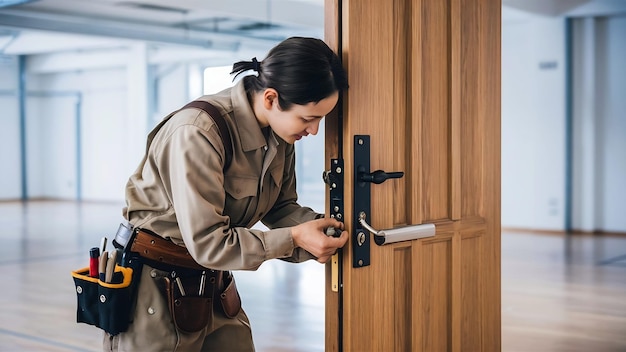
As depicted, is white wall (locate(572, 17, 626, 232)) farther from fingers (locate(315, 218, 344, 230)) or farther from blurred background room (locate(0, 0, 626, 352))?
fingers (locate(315, 218, 344, 230))

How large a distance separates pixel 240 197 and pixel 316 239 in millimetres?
243

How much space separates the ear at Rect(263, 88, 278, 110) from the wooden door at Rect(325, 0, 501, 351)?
0.62 feet

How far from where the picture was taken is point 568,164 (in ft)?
31.0

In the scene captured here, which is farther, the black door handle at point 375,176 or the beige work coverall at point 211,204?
the black door handle at point 375,176

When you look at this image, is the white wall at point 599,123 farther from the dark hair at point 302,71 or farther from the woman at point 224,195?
the dark hair at point 302,71

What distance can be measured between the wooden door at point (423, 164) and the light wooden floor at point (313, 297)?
1703 millimetres

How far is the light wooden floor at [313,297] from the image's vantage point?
420cm

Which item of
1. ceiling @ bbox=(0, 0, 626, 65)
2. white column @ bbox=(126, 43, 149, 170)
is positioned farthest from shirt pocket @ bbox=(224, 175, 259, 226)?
white column @ bbox=(126, 43, 149, 170)

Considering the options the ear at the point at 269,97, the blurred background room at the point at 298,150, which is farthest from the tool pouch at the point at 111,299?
the blurred background room at the point at 298,150

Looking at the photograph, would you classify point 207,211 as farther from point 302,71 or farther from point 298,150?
→ point 298,150

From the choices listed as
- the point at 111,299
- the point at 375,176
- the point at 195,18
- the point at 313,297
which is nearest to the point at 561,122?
the point at 195,18

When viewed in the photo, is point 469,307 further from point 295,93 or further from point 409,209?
point 295,93

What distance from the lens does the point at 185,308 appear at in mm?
1956

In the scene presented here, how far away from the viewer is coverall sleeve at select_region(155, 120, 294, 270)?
5.86 feet
